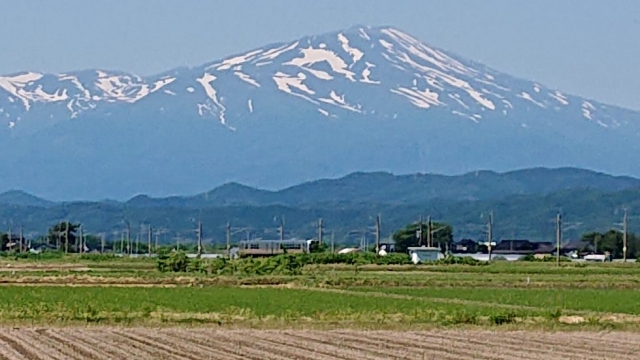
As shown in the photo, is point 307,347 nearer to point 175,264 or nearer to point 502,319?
point 502,319

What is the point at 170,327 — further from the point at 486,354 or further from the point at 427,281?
the point at 427,281

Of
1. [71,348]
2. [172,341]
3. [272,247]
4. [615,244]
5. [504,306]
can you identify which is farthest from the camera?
[615,244]

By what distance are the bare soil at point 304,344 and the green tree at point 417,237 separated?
Answer: 91.1 meters

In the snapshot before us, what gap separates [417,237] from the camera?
123750mm

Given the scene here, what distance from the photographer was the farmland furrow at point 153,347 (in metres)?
24.2

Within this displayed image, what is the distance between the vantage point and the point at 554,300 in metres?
44.5

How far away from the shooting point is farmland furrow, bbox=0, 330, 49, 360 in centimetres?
2367

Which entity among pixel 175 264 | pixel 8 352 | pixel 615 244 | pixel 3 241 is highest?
pixel 615 244

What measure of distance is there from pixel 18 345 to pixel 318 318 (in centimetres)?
993

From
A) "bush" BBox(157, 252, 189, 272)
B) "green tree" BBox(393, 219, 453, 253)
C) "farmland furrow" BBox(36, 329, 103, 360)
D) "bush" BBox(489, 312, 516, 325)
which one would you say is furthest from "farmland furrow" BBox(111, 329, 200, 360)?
"green tree" BBox(393, 219, 453, 253)

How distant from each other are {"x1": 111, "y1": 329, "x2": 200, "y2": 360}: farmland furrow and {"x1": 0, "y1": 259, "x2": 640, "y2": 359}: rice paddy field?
0.02 m

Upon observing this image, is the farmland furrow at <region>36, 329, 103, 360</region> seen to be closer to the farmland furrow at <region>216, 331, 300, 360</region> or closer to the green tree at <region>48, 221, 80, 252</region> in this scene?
the farmland furrow at <region>216, 331, 300, 360</region>

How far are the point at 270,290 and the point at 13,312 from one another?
15289mm

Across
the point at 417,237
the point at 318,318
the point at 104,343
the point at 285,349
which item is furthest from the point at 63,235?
the point at 285,349
